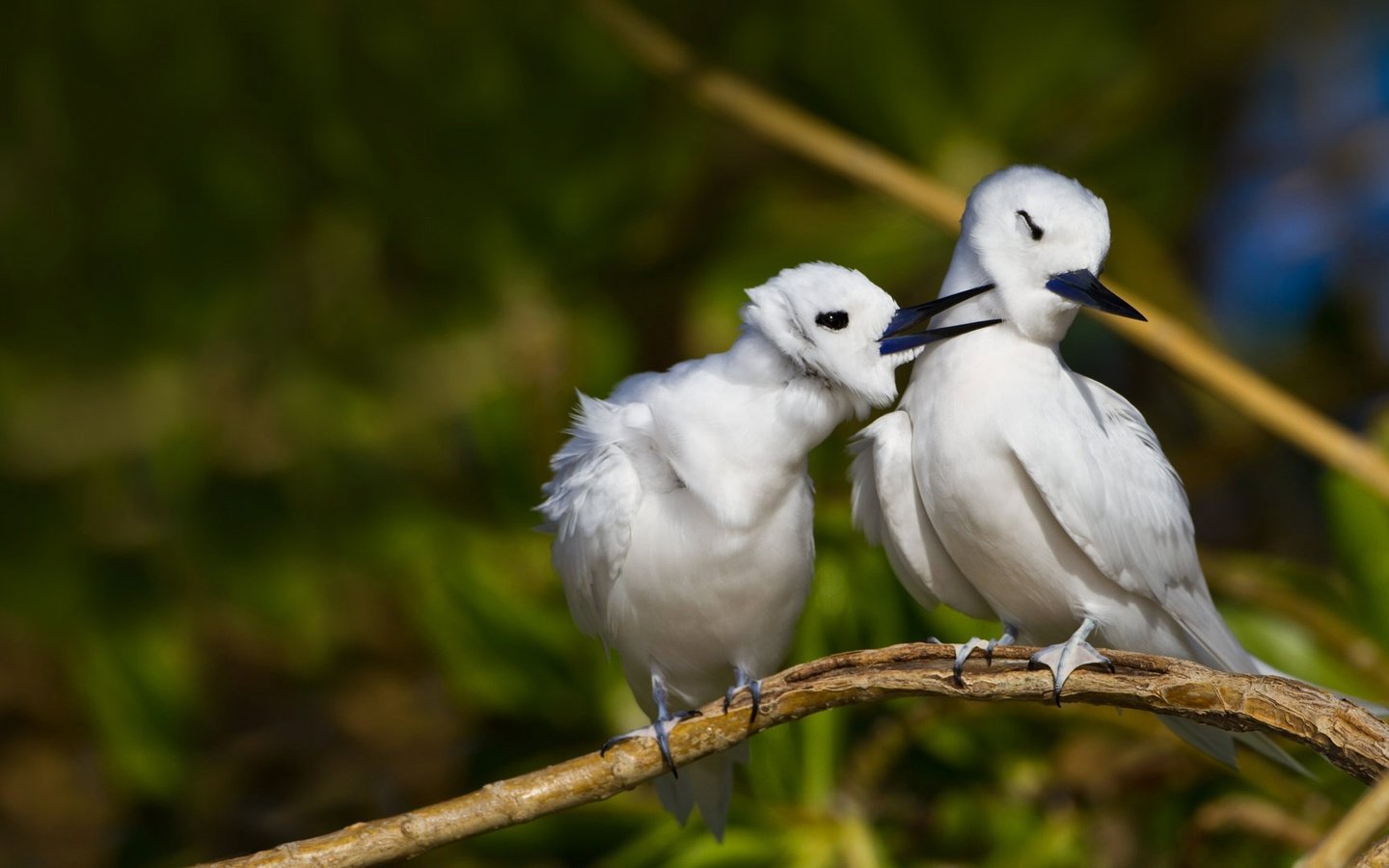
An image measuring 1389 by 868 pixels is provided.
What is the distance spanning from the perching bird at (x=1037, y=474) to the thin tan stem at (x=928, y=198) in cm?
Result: 42

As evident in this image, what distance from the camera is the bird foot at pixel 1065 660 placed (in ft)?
5.74

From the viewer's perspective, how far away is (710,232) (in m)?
3.77

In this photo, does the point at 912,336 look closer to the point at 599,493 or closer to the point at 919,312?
the point at 919,312

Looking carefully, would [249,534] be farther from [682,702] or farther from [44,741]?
[682,702]

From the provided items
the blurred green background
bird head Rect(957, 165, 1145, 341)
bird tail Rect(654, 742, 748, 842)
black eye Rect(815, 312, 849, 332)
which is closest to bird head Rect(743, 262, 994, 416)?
black eye Rect(815, 312, 849, 332)

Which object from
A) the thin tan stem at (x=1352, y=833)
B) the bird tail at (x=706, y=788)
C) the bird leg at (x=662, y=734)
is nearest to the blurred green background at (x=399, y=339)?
the bird tail at (x=706, y=788)

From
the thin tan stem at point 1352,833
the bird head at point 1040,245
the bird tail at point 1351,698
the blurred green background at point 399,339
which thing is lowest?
the thin tan stem at point 1352,833

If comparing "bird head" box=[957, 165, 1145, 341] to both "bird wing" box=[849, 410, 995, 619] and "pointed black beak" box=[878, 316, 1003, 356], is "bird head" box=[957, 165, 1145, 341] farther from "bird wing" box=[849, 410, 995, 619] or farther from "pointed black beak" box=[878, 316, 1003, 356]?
"bird wing" box=[849, 410, 995, 619]

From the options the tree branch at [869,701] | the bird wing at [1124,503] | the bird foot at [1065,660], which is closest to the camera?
the tree branch at [869,701]

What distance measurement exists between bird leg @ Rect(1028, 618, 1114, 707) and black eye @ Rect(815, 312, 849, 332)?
0.50 meters

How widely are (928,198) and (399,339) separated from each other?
1.68 metres

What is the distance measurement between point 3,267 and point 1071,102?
9.90 feet

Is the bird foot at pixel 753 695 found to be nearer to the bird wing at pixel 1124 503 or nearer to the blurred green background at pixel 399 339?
the bird wing at pixel 1124 503

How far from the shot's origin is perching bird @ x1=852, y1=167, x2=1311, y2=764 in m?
1.89
